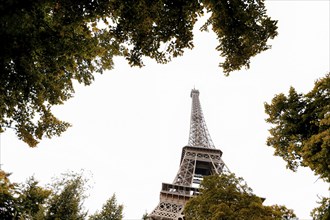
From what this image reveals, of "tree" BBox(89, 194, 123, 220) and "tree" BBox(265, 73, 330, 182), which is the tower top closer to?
"tree" BBox(89, 194, 123, 220)

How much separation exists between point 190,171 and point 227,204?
21.4 meters

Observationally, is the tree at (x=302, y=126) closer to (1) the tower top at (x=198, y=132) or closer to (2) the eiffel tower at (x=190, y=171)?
(2) the eiffel tower at (x=190, y=171)

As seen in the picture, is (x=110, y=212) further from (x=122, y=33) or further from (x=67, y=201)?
(x=122, y=33)

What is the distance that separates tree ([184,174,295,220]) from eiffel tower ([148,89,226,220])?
1024 cm

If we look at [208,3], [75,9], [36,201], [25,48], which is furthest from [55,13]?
[36,201]

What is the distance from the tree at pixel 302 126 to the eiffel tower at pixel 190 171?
14.8 metres

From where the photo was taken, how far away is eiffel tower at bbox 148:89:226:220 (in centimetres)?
2366

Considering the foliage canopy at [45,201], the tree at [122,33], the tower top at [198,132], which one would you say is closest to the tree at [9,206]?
the foliage canopy at [45,201]

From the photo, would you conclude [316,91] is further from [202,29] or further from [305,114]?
[202,29]

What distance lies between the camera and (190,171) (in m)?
32.6

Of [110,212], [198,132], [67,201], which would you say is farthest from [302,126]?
[198,132]

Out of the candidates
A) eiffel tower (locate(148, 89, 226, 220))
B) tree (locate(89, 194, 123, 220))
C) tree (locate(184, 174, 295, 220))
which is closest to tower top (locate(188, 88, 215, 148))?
eiffel tower (locate(148, 89, 226, 220))

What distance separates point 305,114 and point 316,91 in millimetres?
1062

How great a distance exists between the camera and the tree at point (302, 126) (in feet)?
25.2
